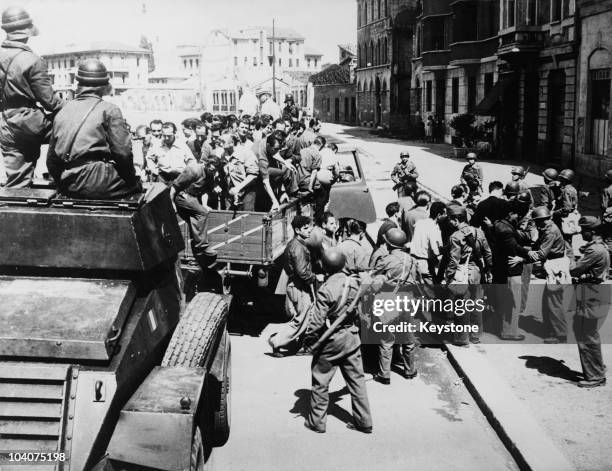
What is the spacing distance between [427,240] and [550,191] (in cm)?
310

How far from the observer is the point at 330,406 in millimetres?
7230

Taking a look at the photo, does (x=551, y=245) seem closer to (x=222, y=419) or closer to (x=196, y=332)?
(x=222, y=419)

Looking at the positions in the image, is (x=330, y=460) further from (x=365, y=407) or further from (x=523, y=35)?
(x=523, y=35)

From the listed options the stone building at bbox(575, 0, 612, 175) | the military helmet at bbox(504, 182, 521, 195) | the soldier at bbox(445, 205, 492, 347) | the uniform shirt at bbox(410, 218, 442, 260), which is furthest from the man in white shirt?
the stone building at bbox(575, 0, 612, 175)

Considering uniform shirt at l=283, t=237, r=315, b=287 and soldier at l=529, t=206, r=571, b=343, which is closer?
soldier at l=529, t=206, r=571, b=343

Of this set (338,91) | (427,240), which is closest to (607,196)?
(427,240)

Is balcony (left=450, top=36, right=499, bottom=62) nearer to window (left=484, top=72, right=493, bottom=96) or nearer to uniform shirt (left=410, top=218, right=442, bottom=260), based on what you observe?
window (left=484, top=72, right=493, bottom=96)

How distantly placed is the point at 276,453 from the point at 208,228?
362cm

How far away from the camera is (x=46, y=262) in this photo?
458 cm

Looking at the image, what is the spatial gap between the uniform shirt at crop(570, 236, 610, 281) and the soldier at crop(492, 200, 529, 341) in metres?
1.49

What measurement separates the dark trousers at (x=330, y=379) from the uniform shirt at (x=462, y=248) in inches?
87.8

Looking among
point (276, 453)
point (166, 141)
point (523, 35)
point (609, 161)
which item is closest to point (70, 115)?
point (276, 453)

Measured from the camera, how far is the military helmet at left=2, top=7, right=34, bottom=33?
5.99m

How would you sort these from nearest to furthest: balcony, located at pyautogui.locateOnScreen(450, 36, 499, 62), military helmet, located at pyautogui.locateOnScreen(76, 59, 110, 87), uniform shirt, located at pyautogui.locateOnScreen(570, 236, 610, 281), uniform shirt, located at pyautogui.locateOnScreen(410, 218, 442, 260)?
military helmet, located at pyautogui.locateOnScreen(76, 59, 110, 87)
uniform shirt, located at pyautogui.locateOnScreen(570, 236, 610, 281)
uniform shirt, located at pyautogui.locateOnScreen(410, 218, 442, 260)
balcony, located at pyautogui.locateOnScreen(450, 36, 499, 62)
